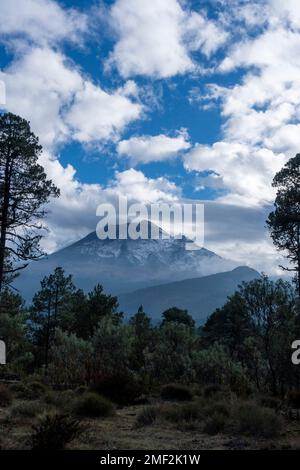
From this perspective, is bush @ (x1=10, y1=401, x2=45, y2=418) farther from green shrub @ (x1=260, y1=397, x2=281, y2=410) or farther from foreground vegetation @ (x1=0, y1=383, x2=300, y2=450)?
green shrub @ (x1=260, y1=397, x2=281, y2=410)

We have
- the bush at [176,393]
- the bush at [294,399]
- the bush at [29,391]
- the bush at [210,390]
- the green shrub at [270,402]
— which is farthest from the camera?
the bush at [176,393]

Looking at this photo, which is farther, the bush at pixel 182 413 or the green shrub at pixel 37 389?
the green shrub at pixel 37 389

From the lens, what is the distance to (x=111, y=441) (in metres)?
8.97

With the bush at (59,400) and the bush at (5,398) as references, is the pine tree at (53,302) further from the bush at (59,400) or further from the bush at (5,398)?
the bush at (59,400)

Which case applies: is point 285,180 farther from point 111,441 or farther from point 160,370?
point 111,441

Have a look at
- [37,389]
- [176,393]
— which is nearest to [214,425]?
[176,393]

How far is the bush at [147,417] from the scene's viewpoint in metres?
11.4

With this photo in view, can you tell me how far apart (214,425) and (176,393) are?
684 cm

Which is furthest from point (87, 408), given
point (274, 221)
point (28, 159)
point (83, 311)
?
point (83, 311)

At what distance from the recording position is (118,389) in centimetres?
1620

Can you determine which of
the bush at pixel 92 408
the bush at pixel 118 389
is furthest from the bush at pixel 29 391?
the bush at pixel 92 408

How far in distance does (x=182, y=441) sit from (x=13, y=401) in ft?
23.9

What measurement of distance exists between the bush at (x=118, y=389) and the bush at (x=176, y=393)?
1066 millimetres

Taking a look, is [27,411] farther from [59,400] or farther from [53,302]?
[53,302]
